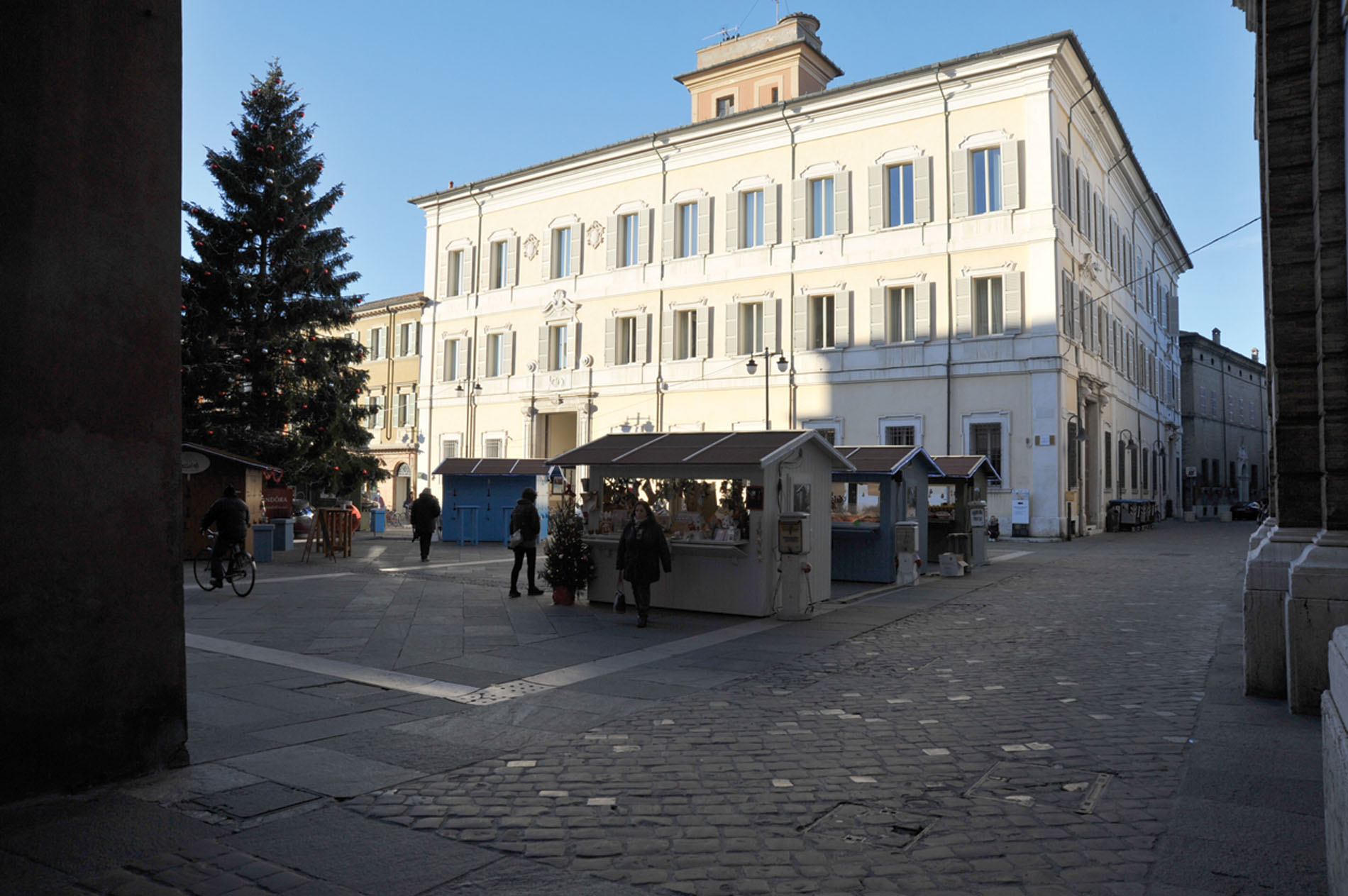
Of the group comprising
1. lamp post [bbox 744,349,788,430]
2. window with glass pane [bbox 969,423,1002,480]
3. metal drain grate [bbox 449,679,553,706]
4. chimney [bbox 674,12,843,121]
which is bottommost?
metal drain grate [bbox 449,679,553,706]

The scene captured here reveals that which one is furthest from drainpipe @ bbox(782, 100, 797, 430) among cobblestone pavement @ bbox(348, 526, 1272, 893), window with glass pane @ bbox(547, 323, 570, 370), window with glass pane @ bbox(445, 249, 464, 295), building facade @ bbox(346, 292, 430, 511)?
cobblestone pavement @ bbox(348, 526, 1272, 893)

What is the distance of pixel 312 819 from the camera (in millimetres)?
4875

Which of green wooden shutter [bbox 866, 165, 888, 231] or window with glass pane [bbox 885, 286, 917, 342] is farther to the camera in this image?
green wooden shutter [bbox 866, 165, 888, 231]

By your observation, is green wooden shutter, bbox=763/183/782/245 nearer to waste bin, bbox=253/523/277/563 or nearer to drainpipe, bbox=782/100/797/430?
drainpipe, bbox=782/100/797/430

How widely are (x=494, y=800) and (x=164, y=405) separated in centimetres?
303

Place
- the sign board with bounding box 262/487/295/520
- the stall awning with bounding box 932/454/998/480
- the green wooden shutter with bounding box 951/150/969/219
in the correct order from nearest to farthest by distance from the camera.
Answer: the stall awning with bounding box 932/454/998/480 → the sign board with bounding box 262/487/295/520 → the green wooden shutter with bounding box 951/150/969/219

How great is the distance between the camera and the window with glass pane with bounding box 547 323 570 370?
39.2m

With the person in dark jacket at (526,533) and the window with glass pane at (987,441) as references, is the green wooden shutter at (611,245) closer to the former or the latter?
the window with glass pane at (987,441)

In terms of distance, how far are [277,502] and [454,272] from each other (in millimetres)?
19335

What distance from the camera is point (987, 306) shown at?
1178 inches

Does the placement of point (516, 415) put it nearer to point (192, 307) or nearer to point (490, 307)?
point (490, 307)

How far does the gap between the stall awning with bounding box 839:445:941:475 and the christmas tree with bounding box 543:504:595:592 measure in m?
5.38

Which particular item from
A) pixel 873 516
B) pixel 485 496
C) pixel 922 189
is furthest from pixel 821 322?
pixel 873 516

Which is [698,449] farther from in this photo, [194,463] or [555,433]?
[555,433]
